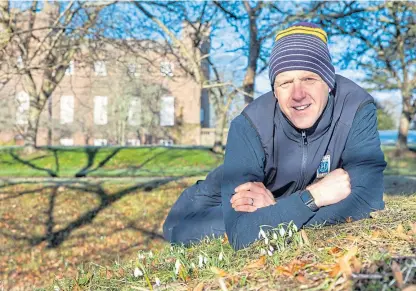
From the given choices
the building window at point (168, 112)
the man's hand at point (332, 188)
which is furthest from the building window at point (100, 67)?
the building window at point (168, 112)

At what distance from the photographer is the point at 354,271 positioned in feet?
5.40

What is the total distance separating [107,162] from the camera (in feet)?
53.2

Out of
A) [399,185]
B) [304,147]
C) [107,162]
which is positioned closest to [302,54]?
[304,147]

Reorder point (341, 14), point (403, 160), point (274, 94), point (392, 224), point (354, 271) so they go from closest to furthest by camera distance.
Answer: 1. point (354, 271)
2. point (392, 224)
3. point (274, 94)
4. point (341, 14)
5. point (403, 160)

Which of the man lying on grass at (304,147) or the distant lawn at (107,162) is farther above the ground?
the man lying on grass at (304,147)

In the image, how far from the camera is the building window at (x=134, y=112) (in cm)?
3261

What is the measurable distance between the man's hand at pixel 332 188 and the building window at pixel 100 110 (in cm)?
2804

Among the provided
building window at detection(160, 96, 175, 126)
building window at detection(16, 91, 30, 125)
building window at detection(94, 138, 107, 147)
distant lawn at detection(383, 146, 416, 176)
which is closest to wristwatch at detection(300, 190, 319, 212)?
distant lawn at detection(383, 146, 416, 176)

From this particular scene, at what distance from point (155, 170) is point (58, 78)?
13.9 ft

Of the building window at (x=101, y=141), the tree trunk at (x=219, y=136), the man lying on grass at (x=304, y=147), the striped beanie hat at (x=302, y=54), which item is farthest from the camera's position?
the building window at (x=101, y=141)

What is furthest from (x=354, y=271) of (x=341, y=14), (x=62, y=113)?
(x=62, y=113)

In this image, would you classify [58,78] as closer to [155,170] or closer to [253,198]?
[155,170]

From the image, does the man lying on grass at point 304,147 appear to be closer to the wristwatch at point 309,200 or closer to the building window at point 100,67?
the wristwatch at point 309,200

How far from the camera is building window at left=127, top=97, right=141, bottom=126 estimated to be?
107 feet
